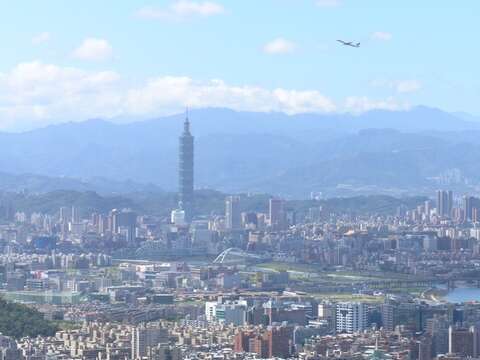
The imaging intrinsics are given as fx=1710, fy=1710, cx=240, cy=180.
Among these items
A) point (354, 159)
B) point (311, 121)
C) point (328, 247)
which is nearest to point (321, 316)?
point (328, 247)

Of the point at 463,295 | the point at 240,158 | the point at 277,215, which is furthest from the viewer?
the point at 240,158

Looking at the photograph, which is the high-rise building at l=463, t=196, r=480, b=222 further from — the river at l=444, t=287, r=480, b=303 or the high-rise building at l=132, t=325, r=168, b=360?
the high-rise building at l=132, t=325, r=168, b=360

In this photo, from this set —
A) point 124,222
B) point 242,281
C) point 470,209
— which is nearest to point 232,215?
point 124,222

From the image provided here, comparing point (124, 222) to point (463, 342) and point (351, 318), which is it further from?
point (463, 342)

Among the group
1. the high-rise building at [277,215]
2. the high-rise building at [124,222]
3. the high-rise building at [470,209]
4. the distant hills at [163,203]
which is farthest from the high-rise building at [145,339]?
the high-rise building at [470,209]

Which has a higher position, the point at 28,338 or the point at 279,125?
the point at 279,125

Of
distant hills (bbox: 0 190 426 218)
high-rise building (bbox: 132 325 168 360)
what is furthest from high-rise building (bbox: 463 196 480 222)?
high-rise building (bbox: 132 325 168 360)

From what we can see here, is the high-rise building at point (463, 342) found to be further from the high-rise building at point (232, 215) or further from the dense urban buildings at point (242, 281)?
the high-rise building at point (232, 215)

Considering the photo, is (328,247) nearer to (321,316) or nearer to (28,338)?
(321,316)
